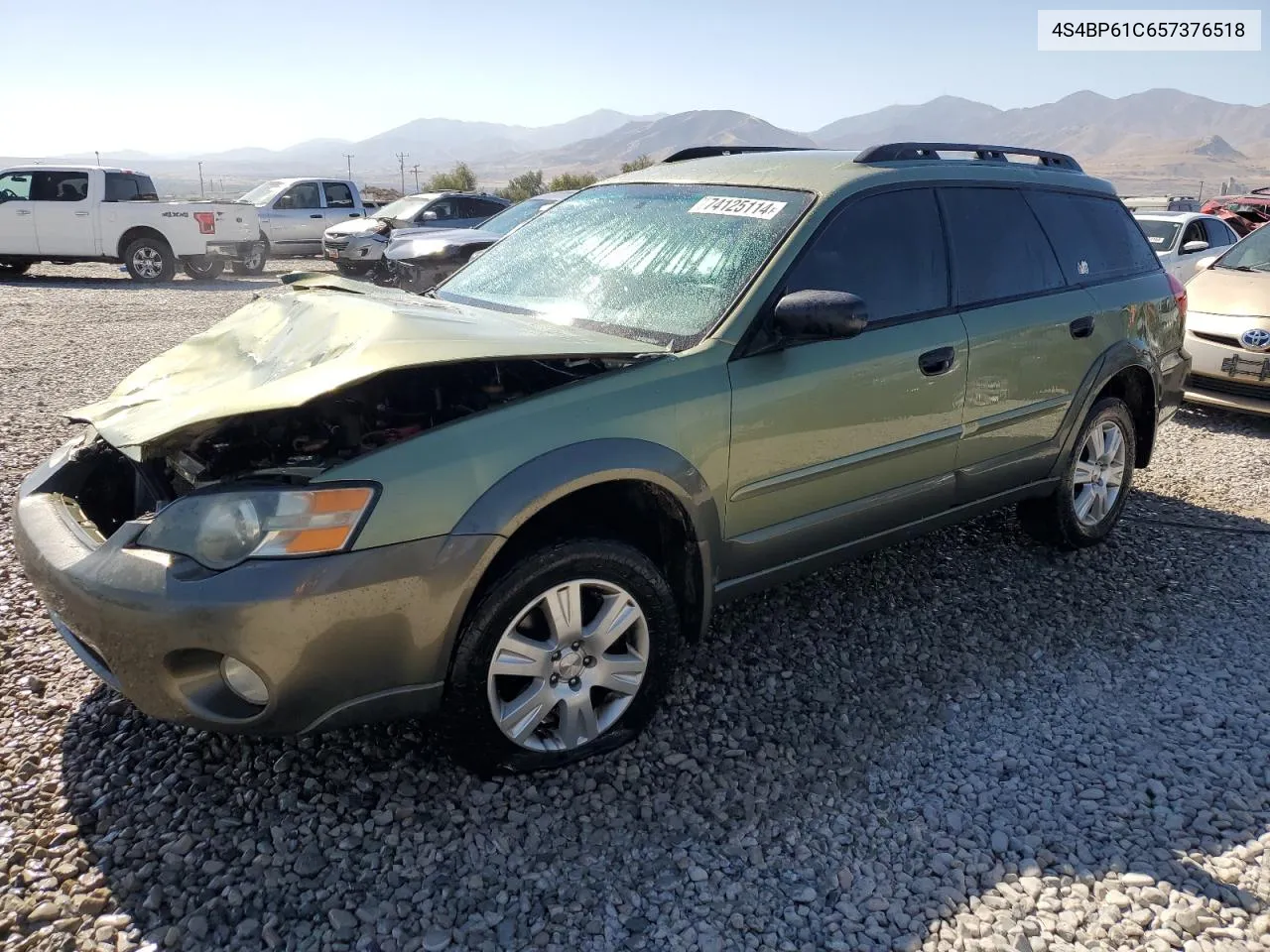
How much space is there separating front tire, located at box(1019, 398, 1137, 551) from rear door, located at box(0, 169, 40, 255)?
16352mm

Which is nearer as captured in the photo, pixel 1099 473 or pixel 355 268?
pixel 1099 473

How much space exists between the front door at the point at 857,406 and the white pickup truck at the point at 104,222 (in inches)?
597

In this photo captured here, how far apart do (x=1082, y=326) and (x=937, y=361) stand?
3.47 feet

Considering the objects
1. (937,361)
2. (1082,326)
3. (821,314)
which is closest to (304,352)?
(821,314)

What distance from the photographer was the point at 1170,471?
237 inches

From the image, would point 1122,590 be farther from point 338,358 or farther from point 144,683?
point 144,683

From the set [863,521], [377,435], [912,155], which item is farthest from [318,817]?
[912,155]

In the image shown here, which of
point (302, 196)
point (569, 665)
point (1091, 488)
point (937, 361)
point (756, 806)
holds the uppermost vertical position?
point (302, 196)

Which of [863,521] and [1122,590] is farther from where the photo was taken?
[1122,590]

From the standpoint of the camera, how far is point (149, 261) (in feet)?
52.7

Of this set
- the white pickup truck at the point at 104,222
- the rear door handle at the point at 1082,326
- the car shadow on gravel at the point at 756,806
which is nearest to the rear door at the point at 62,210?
the white pickup truck at the point at 104,222

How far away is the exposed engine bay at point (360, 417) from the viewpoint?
110 inches

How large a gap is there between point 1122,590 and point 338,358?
3474 mm

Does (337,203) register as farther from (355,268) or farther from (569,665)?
(569,665)
